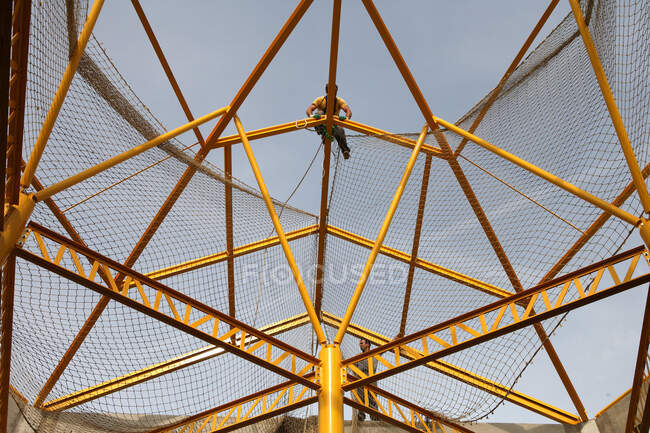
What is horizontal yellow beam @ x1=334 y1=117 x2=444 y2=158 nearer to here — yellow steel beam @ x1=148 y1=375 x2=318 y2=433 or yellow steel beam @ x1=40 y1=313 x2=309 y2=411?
yellow steel beam @ x1=40 y1=313 x2=309 y2=411

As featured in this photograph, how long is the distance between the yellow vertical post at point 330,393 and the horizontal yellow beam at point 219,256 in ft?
16.0

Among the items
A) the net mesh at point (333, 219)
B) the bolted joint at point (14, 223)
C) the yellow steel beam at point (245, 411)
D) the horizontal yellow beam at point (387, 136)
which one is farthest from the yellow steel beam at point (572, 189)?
the bolted joint at point (14, 223)

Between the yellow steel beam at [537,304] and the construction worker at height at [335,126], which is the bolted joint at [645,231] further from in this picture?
the construction worker at height at [335,126]

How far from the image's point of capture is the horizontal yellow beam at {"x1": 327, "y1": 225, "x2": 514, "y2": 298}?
10727 mm

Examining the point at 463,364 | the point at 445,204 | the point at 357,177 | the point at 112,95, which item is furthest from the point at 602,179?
the point at 112,95

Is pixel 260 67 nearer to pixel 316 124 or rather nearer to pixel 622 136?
pixel 316 124

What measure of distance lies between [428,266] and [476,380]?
289cm

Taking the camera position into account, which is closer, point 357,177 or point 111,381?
point 111,381

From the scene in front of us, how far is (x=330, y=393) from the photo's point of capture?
20.8 feet

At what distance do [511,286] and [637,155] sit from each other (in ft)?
14.4

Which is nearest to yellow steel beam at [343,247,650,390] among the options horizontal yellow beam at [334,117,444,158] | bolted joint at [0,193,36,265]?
horizontal yellow beam at [334,117,444,158]

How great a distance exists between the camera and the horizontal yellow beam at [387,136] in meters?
9.51

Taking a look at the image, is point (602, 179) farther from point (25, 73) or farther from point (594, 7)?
point (25, 73)

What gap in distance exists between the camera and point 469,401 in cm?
868
